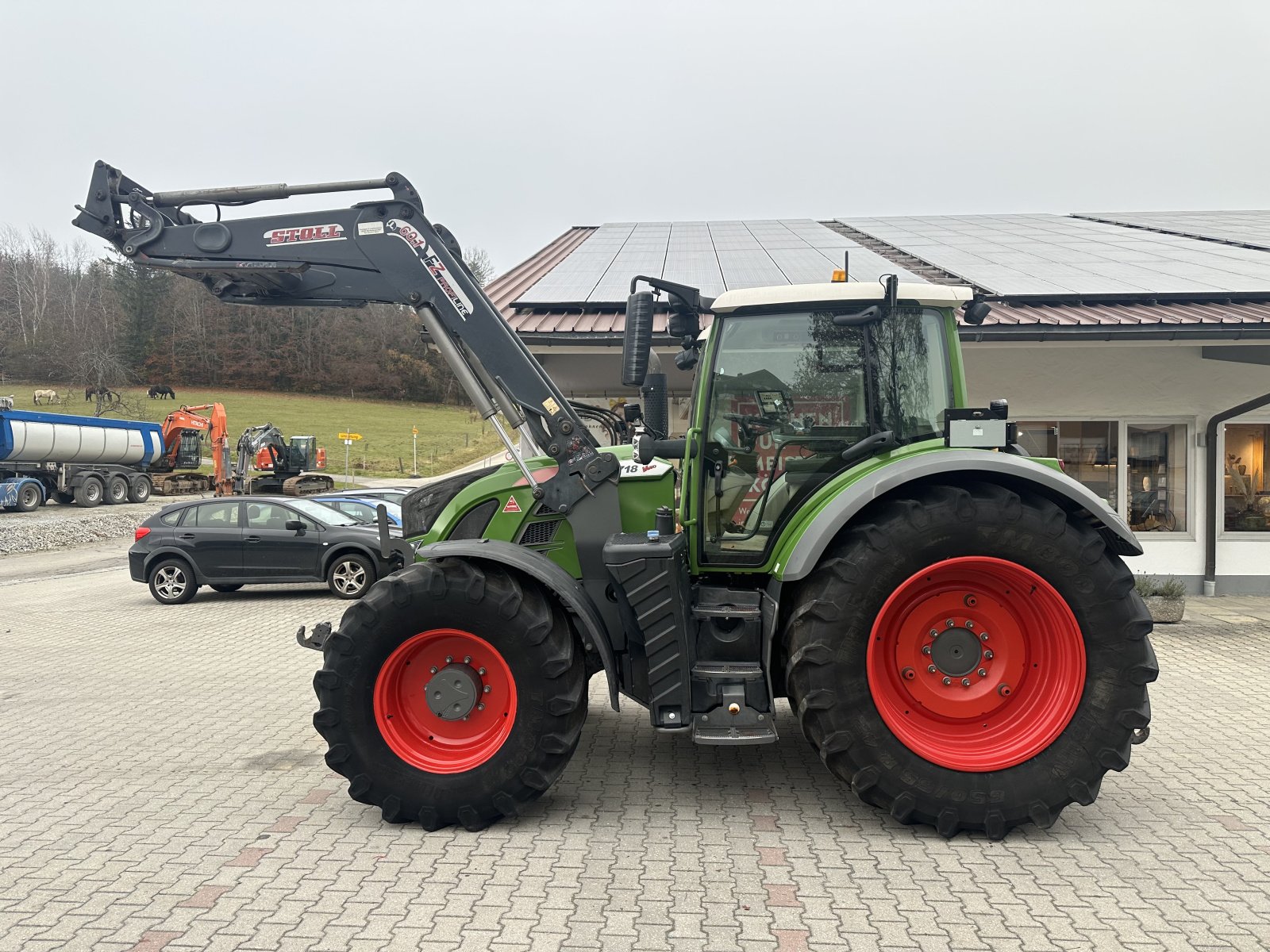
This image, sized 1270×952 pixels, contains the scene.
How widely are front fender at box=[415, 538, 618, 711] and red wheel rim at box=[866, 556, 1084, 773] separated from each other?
1.31 meters

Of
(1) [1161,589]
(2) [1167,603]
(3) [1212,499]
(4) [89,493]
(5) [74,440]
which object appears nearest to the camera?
(2) [1167,603]

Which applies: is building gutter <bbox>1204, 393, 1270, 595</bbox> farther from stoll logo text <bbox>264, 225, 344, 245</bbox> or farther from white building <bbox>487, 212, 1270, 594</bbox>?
stoll logo text <bbox>264, 225, 344, 245</bbox>

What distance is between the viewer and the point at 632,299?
434 cm

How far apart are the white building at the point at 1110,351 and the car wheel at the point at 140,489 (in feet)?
77.0

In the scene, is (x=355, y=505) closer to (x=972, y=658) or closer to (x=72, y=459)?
(x=972, y=658)

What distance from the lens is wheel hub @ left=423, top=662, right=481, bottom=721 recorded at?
4500 mm

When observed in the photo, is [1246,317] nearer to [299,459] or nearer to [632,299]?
[632,299]

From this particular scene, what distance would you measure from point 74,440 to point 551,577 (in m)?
28.4

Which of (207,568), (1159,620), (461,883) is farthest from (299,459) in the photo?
(461,883)

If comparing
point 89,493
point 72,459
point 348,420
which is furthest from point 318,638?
point 348,420

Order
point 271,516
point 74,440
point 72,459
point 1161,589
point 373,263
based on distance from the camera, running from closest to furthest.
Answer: point 373,263 → point 1161,589 → point 271,516 → point 74,440 → point 72,459

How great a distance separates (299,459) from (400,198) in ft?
102

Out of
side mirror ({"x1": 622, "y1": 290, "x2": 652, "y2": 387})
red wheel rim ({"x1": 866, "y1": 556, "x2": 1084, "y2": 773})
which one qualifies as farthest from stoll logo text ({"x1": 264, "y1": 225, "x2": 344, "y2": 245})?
red wheel rim ({"x1": 866, "y1": 556, "x2": 1084, "y2": 773})

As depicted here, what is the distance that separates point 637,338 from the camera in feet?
14.0
